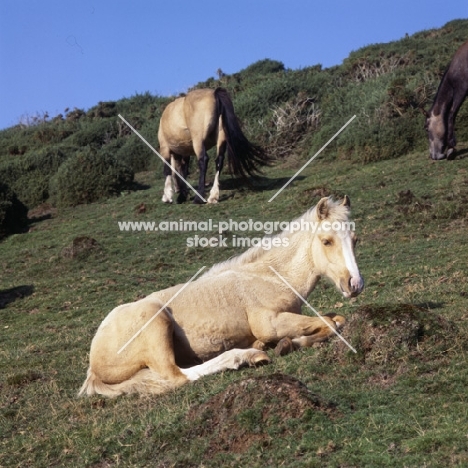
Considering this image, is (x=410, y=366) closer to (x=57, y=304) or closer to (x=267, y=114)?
(x=57, y=304)

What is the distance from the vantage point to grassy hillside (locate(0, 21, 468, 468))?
5.50 metres

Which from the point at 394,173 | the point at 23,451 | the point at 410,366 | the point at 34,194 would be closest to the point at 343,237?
the point at 410,366

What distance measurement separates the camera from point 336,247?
→ 7668mm

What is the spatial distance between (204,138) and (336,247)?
14044 millimetres

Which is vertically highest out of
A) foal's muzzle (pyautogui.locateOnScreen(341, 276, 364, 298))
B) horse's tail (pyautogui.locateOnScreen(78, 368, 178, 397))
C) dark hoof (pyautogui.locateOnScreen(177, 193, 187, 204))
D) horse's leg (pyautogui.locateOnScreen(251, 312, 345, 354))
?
dark hoof (pyautogui.locateOnScreen(177, 193, 187, 204))

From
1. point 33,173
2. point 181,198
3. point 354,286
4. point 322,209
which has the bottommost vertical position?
point 354,286

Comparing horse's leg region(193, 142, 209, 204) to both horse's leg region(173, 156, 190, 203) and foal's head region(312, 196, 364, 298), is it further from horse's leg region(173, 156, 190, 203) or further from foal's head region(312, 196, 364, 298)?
foal's head region(312, 196, 364, 298)

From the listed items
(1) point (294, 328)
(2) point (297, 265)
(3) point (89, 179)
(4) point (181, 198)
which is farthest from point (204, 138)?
(1) point (294, 328)

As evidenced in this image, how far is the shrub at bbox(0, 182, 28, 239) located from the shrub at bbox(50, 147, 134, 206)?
2.37m

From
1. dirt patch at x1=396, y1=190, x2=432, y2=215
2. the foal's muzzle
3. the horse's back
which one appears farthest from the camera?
the horse's back

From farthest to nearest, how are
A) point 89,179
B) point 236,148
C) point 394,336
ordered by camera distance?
point 89,179, point 236,148, point 394,336

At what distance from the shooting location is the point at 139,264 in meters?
16.3

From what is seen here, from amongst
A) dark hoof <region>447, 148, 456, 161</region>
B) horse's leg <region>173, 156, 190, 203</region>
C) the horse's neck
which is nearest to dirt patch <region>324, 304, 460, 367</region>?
the horse's neck

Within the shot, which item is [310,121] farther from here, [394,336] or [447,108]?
Answer: [394,336]
